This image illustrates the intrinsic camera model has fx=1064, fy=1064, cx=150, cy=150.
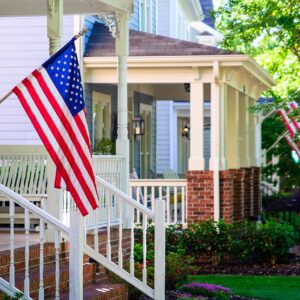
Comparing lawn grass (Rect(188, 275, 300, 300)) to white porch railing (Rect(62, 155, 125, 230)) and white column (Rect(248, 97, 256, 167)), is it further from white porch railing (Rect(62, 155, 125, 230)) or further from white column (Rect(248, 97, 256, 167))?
white column (Rect(248, 97, 256, 167))

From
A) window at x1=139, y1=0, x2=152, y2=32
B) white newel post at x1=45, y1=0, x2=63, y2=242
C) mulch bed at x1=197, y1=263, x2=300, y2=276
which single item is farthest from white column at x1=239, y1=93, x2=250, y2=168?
white newel post at x1=45, y1=0, x2=63, y2=242

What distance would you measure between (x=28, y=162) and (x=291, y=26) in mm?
5891

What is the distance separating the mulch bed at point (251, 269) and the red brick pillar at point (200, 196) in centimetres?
184

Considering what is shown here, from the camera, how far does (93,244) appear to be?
13.6 m

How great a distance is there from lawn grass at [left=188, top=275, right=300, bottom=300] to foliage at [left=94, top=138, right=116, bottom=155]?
5090mm

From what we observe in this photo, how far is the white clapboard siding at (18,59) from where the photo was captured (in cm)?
2045

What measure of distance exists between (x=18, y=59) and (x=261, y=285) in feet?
→ 24.3

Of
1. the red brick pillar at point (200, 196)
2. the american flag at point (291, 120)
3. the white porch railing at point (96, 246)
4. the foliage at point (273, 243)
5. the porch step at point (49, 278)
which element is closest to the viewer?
the white porch railing at point (96, 246)

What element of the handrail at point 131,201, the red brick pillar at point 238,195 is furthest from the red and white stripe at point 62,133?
the red brick pillar at point 238,195

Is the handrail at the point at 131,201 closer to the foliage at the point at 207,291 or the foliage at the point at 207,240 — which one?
the foliage at the point at 207,291

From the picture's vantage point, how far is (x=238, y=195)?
22.8m

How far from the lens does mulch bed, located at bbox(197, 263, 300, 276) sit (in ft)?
57.6

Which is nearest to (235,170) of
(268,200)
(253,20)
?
(253,20)

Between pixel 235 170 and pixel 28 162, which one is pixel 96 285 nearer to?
pixel 28 162
